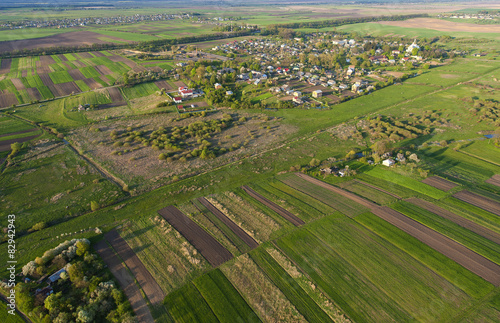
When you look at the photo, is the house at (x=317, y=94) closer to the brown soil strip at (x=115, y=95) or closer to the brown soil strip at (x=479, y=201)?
the brown soil strip at (x=479, y=201)

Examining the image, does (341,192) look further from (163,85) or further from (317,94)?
(163,85)

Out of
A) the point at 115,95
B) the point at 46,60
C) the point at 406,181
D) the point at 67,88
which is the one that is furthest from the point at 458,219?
the point at 46,60

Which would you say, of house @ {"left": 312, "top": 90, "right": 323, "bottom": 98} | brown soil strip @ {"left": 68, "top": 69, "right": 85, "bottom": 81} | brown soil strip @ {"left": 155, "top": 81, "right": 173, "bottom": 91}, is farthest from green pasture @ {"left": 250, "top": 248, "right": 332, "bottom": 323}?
brown soil strip @ {"left": 68, "top": 69, "right": 85, "bottom": 81}

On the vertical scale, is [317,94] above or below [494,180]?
above

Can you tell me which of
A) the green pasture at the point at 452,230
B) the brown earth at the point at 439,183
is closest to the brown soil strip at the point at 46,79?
the green pasture at the point at 452,230

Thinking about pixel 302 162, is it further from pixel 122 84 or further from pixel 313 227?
pixel 122 84

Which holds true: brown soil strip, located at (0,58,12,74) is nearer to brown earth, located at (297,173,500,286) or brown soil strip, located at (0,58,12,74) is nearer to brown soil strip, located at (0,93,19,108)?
brown soil strip, located at (0,93,19,108)
